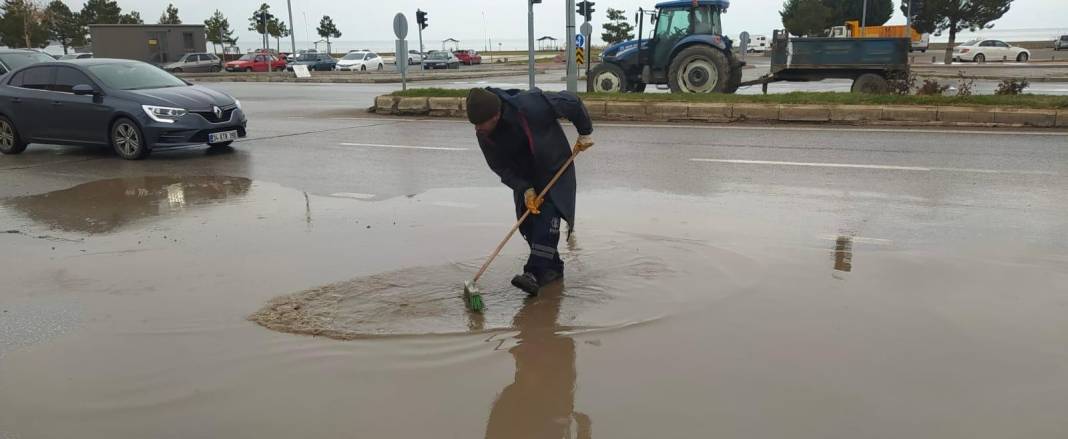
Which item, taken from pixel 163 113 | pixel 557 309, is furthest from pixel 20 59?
pixel 557 309

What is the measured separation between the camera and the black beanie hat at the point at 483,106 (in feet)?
13.9

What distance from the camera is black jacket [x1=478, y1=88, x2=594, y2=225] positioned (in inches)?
175

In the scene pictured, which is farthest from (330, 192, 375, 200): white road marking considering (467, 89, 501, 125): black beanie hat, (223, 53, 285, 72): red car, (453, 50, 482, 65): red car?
(453, 50, 482, 65): red car

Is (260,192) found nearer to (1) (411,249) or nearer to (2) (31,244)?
(2) (31,244)

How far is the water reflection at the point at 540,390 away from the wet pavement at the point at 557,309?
14 millimetres

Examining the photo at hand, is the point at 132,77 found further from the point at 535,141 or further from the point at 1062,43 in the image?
the point at 1062,43

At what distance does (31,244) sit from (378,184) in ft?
10.1

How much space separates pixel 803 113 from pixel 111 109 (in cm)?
987

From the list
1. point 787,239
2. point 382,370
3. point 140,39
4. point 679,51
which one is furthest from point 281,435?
point 140,39

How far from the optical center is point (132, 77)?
34.8 feet

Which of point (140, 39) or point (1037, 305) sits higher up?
point (140, 39)

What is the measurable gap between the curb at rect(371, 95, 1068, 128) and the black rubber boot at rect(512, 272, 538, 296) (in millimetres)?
9139

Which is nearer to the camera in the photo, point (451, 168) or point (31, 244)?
point (31, 244)

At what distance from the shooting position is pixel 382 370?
3.62 metres
